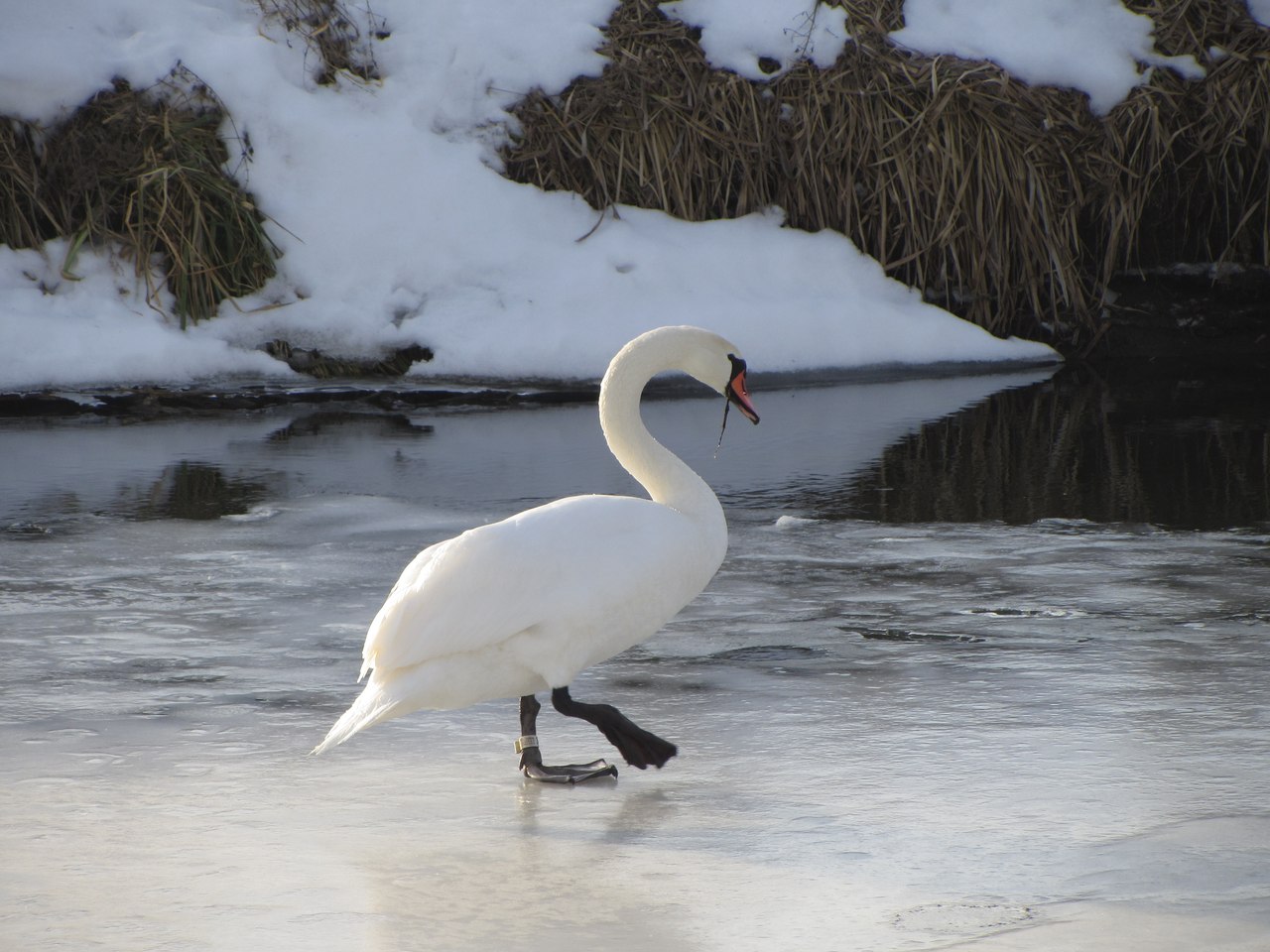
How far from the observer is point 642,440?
13.0 ft

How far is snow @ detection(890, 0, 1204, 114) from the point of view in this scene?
35.7 ft

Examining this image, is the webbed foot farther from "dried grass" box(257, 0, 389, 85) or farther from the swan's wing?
"dried grass" box(257, 0, 389, 85)

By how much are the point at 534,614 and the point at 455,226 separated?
7.07m

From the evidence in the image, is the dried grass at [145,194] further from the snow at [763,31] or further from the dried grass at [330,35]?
the snow at [763,31]

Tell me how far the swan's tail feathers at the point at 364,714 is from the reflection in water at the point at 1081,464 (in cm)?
304

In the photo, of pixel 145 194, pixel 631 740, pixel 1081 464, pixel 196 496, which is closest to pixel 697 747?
pixel 631 740

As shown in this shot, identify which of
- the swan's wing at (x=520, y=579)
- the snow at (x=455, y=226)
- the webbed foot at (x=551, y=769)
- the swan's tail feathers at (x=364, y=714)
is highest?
the snow at (x=455, y=226)

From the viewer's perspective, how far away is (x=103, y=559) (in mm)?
5508

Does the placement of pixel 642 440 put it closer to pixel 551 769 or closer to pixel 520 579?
pixel 520 579

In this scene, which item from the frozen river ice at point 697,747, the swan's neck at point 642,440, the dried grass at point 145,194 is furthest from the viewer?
the dried grass at point 145,194

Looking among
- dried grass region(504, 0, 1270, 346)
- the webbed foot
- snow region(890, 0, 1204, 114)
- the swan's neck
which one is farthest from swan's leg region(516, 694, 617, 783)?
snow region(890, 0, 1204, 114)

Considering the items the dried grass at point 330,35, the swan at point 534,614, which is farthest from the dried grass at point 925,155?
the swan at point 534,614

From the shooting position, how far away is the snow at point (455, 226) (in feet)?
30.7

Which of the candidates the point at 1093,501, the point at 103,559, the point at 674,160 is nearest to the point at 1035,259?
the point at 674,160
